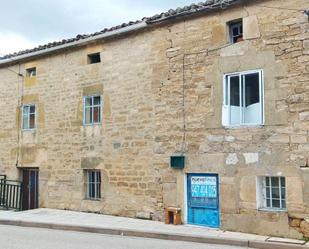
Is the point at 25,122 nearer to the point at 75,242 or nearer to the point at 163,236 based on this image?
the point at 75,242

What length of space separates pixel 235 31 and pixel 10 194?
9586 mm

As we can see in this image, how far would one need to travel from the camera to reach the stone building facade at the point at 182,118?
966 cm

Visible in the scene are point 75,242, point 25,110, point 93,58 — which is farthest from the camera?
point 25,110

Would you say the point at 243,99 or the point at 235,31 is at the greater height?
the point at 235,31

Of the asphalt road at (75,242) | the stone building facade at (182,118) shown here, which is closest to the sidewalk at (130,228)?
the asphalt road at (75,242)

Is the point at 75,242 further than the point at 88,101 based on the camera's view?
No

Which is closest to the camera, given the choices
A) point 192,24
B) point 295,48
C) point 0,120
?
point 295,48

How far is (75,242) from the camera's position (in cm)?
938

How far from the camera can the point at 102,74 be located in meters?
13.2

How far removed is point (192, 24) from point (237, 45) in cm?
147

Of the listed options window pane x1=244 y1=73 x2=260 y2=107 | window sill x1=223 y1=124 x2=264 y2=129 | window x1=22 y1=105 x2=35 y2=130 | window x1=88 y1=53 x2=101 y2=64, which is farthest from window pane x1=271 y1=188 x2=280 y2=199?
window x1=22 y1=105 x2=35 y2=130

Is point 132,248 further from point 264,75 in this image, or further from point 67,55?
point 67,55

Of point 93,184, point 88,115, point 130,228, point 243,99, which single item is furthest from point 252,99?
point 93,184

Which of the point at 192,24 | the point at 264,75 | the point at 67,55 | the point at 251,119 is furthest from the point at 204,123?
the point at 67,55
